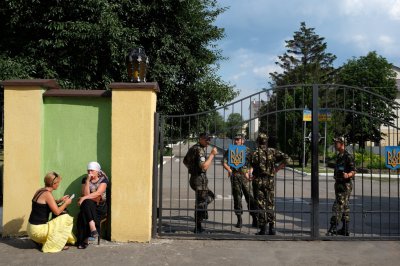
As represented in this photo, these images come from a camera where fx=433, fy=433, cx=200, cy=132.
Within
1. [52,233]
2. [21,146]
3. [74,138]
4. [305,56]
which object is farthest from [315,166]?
[305,56]

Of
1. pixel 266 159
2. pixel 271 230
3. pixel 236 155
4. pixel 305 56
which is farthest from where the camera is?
pixel 305 56

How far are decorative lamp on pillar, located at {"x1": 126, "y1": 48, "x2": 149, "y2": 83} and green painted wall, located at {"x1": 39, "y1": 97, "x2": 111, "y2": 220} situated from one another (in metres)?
0.56

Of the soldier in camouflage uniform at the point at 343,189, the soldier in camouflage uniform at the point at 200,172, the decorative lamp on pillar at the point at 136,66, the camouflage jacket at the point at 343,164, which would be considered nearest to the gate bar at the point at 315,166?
the soldier in camouflage uniform at the point at 343,189

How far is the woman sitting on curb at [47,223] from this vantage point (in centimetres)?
590

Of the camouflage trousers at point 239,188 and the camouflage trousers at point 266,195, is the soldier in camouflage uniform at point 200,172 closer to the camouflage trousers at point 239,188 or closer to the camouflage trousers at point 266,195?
the camouflage trousers at point 239,188

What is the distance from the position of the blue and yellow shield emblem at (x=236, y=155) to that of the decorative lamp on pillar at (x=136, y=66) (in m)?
1.77

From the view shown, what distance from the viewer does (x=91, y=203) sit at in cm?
628

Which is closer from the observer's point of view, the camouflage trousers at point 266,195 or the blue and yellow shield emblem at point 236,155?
the blue and yellow shield emblem at point 236,155

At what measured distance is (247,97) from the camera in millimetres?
6848

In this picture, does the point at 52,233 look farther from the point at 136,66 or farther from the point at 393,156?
the point at 393,156

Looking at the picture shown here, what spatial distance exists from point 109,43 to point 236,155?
4.96 m

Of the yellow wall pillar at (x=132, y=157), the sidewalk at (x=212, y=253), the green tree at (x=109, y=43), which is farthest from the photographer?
the green tree at (x=109, y=43)

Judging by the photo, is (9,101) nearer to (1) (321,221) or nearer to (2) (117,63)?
(2) (117,63)

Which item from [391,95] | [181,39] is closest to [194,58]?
[181,39]
